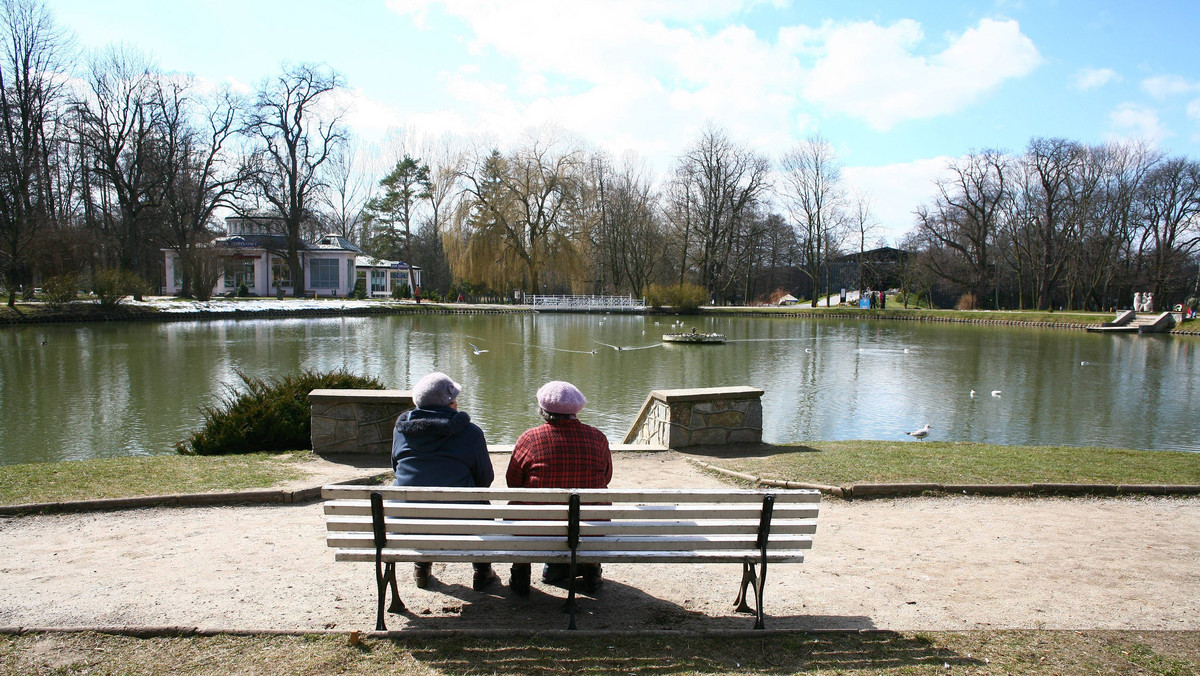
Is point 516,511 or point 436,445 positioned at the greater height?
point 436,445

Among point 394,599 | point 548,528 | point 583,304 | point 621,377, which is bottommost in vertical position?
point 621,377

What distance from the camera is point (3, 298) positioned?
3481 cm

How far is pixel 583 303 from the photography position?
55.8 meters

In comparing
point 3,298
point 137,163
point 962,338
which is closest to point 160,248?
point 137,163

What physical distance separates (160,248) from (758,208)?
50071 mm

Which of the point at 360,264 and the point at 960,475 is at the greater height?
the point at 360,264

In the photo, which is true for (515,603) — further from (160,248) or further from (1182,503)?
(160,248)

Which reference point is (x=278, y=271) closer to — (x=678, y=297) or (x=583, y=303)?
(x=583, y=303)

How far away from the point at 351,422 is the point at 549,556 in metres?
4.95

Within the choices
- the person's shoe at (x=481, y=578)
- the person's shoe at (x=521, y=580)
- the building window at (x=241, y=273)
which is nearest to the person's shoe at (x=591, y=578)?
the person's shoe at (x=521, y=580)

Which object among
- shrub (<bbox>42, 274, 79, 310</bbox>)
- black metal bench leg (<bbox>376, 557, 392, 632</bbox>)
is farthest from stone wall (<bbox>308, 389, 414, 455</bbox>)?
shrub (<bbox>42, 274, 79, 310</bbox>)

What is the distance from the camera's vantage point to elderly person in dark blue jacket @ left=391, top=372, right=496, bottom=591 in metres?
3.70

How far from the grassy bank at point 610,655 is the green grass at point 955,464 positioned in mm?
3097

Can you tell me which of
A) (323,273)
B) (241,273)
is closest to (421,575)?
(323,273)
